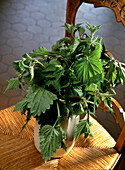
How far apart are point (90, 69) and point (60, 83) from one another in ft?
0.37

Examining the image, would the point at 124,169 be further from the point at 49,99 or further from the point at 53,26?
the point at 53,26

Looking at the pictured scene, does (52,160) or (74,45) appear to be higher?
(74,45)

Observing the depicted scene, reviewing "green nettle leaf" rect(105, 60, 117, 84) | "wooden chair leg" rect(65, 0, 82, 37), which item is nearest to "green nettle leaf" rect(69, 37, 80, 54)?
"green nettle leaf" rect(105, 60, 117, 84)

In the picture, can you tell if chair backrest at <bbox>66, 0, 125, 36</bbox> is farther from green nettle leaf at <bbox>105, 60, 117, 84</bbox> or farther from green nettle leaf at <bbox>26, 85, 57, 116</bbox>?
green nettle leaf at <bbox>26, 85, 57, 116</bbox>

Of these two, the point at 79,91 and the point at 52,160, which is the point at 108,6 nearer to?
the point at 79,91

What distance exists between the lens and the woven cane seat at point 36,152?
0.84 metres

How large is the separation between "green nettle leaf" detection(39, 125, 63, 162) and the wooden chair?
0.77 ft

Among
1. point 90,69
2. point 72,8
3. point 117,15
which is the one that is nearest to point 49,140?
point 90,69

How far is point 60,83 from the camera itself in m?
0.65

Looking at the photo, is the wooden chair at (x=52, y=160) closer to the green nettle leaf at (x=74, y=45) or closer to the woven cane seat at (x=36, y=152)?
the woven cane seat at (x=36, y=152)

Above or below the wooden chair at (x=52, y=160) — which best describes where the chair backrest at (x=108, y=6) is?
above

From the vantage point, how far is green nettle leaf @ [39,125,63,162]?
625mm

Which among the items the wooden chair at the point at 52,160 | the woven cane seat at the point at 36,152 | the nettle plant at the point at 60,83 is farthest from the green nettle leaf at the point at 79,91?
the woven cane seat at the point at 36,152

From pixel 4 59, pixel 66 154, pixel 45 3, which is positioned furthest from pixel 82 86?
pixel 45 3
